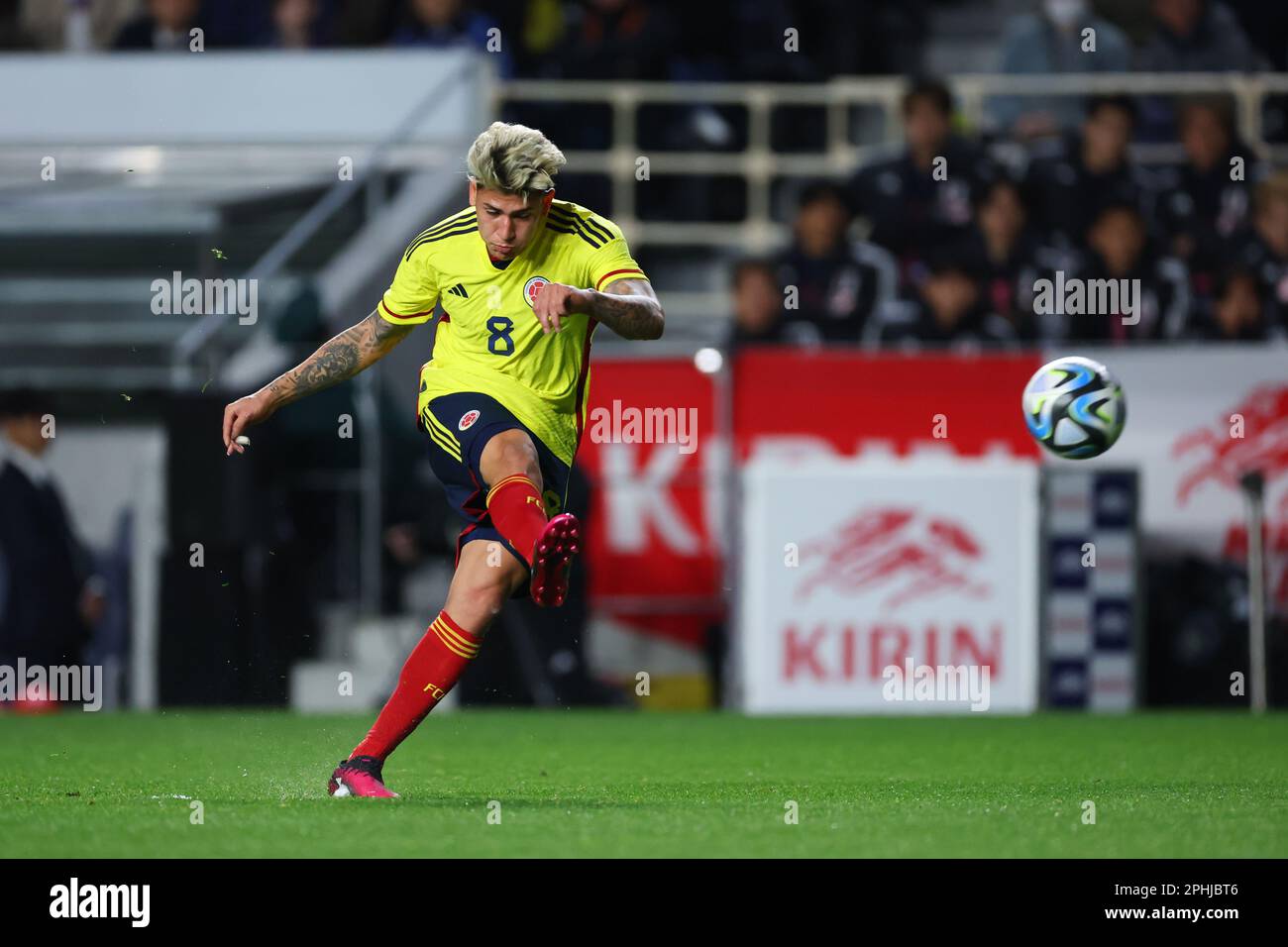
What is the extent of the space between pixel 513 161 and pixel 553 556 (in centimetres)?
113

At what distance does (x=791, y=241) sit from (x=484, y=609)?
8368mm

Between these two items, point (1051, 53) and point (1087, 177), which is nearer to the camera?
point (1087, 177)

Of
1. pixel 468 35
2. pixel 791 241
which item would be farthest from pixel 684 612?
pixel 468 35

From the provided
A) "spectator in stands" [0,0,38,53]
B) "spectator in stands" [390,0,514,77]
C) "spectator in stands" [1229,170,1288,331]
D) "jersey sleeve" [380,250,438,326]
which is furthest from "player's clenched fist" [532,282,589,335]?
"spectator in stands" [0,0,38,53]

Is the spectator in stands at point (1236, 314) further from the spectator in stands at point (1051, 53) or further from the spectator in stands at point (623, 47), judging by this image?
the spectator in stands at point (623, 47)

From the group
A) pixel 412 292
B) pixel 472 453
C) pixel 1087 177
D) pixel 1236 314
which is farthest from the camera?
pixel 1087 177

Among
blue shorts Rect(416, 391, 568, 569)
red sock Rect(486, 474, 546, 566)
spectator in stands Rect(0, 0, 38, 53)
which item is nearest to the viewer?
red sock Rect(486, 474, 546, 566)

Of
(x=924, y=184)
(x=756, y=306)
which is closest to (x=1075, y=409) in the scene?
(x=756, y=306)

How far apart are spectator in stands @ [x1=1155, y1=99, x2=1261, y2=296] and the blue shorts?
8538 mm

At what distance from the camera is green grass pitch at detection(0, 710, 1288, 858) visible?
6.18 metres

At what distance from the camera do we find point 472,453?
731 cm

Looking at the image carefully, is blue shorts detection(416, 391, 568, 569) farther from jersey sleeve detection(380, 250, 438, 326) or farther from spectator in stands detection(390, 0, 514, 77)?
spectator in stands detection(390, 0, 514, 77)

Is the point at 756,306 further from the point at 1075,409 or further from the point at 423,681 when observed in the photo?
the point at 423,681

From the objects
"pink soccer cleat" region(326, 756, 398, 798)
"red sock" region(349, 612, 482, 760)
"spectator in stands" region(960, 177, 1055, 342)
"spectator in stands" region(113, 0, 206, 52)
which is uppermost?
"spectator in stands" region(113, 0, 206, 52)
